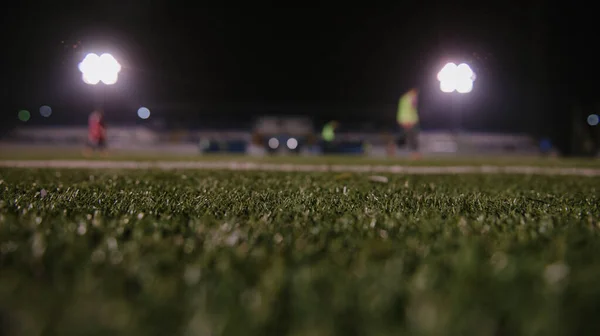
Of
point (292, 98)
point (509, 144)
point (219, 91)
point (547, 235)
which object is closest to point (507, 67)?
point (509, 144)

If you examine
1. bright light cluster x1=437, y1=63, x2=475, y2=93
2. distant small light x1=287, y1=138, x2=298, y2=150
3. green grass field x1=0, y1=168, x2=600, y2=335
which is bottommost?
green grass field x1=0, y1=168, x2=600, y2=335

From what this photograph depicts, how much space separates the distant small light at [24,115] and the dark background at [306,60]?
0.51m

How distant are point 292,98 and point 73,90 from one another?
719 inches

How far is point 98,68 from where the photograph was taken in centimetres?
1942

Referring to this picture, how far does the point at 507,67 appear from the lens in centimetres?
2423

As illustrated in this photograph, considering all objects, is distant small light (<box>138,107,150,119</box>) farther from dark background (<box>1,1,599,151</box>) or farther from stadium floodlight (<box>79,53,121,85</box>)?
stadium floodlight (<box>79,53,121,85</box>)

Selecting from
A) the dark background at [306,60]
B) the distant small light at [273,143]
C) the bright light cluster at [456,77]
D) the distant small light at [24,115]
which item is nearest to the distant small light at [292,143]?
the distant small light at [273,143]

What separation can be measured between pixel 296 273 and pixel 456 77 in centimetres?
2257

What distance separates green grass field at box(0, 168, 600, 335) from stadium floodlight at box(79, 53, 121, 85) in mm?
19482

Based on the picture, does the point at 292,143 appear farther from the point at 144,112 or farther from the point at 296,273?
the point at 296,273

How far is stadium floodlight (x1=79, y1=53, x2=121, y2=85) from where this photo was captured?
19.0 metres

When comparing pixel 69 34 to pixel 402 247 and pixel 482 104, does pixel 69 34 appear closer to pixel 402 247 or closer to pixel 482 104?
pixel 402 247

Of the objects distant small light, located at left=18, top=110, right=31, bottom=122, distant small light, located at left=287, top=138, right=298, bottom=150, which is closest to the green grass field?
distant small light, located at left=287, top=138, right=298, bottom=150

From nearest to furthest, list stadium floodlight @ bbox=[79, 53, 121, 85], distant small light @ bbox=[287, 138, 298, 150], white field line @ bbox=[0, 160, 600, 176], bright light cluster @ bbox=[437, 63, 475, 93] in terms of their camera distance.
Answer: white field line @ bbox=[0, 160, 600, 176], stadium floodlight @ bbox=[79, 53, 121, 85], bright light cluster @ bbox=[437, 63, 475, 93], distant small light @ bbox=[287, 138, 298, 150]
